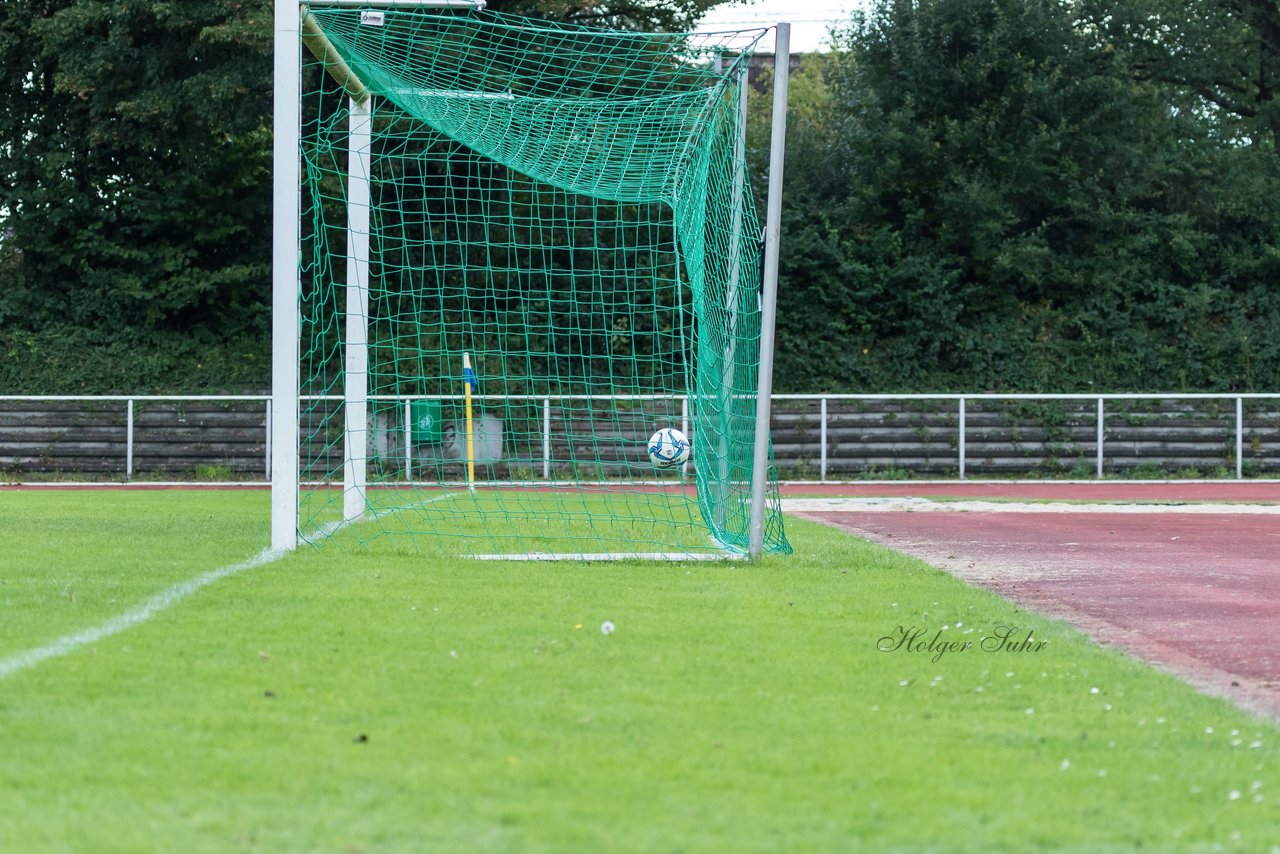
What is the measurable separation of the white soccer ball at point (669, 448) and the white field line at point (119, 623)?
5127mm

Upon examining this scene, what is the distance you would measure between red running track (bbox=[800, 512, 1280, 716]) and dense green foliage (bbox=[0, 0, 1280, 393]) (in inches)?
475

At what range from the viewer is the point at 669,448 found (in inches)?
526

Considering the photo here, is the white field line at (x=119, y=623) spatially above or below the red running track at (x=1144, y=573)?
above

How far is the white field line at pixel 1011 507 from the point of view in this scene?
15.3m

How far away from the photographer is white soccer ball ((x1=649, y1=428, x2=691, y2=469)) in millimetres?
12805

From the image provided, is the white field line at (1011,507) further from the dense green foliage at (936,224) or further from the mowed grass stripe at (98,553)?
the dense green foliage at (936,224)

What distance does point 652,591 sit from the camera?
7539mm

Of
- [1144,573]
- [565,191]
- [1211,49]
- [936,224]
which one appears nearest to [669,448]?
[565,191]

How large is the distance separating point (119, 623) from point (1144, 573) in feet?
21.2

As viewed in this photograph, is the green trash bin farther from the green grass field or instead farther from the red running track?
the green grass field

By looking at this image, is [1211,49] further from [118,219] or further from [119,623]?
[119,623]
